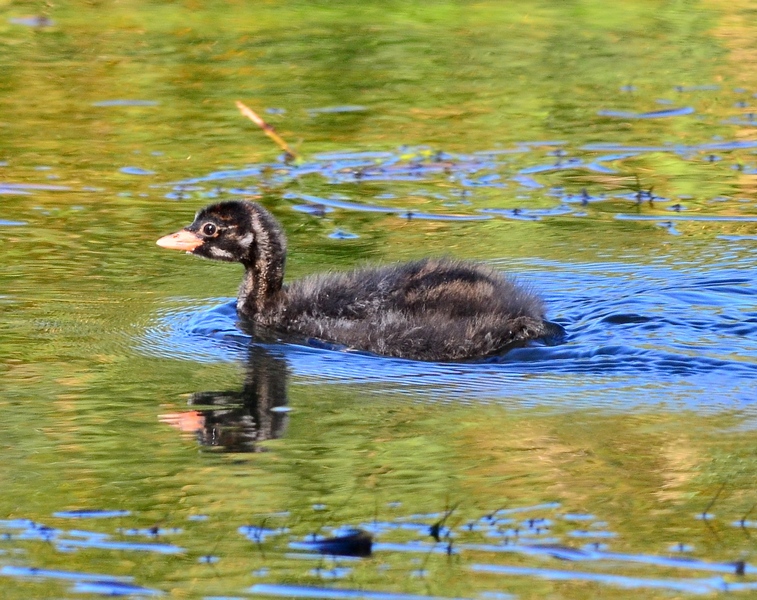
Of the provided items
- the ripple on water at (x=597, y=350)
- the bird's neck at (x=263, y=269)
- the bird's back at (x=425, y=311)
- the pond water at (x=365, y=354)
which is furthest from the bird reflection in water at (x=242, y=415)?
the bird's neck at (x=263, y=269)

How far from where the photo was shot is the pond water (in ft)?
18.3

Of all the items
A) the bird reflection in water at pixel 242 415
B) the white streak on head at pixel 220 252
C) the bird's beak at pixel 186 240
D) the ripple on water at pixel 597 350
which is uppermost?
the bird's beak at pixel 186 240

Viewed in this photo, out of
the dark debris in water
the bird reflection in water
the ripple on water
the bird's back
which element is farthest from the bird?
the dark debris in water

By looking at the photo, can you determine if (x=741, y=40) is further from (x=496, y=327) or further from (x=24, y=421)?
(x=24, y=421)

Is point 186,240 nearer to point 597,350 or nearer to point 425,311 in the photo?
point 425,311

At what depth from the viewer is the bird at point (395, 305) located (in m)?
8.41

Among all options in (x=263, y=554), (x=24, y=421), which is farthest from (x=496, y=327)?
(x=263, y=554)

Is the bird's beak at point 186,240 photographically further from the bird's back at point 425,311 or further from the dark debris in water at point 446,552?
the dark debris in water at point 446,552

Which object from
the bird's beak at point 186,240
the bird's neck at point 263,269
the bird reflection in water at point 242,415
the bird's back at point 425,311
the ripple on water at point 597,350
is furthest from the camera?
the bird's beak at point 186,240

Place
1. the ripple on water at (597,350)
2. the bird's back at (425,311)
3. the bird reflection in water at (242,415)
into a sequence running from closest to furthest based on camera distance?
the bird reflection in water at (242,415), the ripple on water at (597,350), the bird's back at (425,311)

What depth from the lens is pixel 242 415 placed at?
7281mm

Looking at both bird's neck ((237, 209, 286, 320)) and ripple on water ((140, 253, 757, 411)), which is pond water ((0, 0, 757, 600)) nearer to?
ripple on water ((140, 253, 757, 411))

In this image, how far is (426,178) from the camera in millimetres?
12430

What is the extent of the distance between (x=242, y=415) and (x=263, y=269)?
7.32 feet
